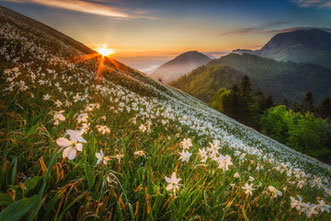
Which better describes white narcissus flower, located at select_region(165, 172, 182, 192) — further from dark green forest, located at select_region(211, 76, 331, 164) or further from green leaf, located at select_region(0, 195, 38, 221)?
dark green forest, located at select_region(211, 76, 331, 164)

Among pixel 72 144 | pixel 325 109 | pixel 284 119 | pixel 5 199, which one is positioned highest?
pixel 72 144

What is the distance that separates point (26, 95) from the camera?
12.0 feet

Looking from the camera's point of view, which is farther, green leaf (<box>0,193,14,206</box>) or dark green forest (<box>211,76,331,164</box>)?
dark green forest (<box>211,76,331,164</box>)

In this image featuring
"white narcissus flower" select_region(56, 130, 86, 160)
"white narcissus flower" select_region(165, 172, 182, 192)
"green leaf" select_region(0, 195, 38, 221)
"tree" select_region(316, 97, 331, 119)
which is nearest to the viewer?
"green leaf" select_region(0, 195, 38, 221)

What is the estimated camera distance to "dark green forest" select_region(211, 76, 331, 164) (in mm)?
48656

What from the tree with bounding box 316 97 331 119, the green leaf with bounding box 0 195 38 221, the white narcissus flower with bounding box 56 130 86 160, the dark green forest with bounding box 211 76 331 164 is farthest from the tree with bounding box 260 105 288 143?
the green leaf with bounding box 0 195 38 221

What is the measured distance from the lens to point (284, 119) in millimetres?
62438

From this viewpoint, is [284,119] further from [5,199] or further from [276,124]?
[5,199]

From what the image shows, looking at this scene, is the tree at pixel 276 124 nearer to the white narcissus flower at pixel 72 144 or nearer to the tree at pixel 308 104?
the tree at pixel 308 104

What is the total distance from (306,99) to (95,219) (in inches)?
4197

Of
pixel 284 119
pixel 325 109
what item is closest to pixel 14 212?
pixel 284 119

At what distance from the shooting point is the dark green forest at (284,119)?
4866 centimetres

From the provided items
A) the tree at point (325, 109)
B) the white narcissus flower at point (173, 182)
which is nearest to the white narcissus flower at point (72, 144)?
the white narcissus flower at point (173, 182)

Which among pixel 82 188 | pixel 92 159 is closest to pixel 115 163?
pixel 92 159
